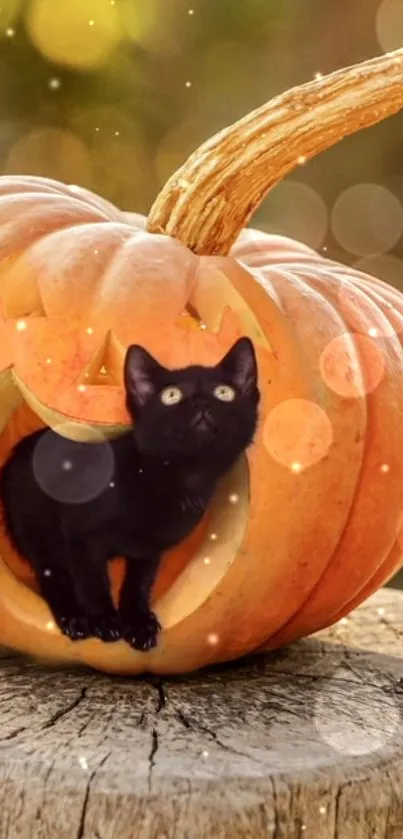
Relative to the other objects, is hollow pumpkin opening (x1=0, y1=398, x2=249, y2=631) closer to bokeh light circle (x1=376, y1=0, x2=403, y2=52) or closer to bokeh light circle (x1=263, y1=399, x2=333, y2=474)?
bokeh light circle (x1=263, y1=399, x2=333, y2=474)

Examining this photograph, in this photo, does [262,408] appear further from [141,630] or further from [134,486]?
[141,630]

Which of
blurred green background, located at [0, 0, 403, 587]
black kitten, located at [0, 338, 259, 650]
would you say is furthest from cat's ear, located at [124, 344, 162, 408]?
blurred green background, located at [0, 0, 403, 587]

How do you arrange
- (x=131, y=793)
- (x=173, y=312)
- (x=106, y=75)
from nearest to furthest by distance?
(x=131, y=793) → (x=173, y=312) → (x=106, y=75)

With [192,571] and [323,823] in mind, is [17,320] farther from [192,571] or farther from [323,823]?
[323,823]

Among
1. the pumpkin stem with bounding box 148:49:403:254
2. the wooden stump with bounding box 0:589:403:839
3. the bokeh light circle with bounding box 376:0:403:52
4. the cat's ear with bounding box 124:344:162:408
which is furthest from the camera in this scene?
the bokeh light circle with bounding box 376:0:403:52

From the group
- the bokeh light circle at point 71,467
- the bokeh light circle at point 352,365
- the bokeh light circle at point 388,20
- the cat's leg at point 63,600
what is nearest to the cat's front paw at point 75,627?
the cat's leg at point 63,600

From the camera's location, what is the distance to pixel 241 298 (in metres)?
1.32

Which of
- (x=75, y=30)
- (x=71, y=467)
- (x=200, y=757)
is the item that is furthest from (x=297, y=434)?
(x=75, y=30)

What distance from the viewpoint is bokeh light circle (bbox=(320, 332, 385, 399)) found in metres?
1.34

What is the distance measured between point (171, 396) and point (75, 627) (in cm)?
30

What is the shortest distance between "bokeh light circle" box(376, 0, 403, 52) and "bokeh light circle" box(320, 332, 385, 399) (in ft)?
6.58

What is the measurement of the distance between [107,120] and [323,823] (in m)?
2.41

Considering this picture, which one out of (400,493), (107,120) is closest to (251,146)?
(400,493)

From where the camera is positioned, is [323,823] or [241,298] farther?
[241,298]
